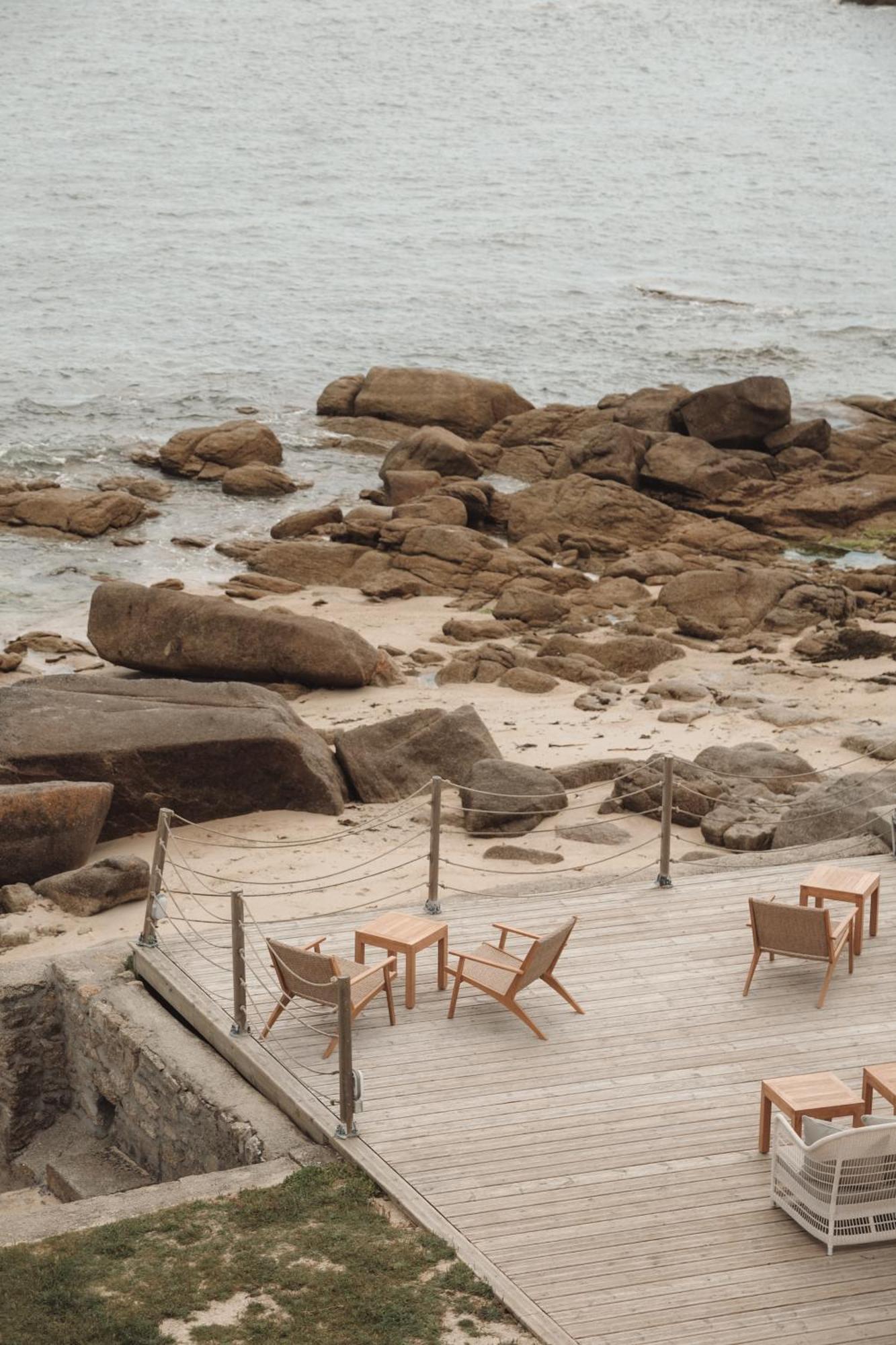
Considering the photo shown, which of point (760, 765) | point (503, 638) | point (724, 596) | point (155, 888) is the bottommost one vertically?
point (503, 638)

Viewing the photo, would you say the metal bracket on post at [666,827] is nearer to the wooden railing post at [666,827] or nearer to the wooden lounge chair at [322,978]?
the wooden railing post at [666,827]

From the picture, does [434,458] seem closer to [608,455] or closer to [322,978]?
[608,455]

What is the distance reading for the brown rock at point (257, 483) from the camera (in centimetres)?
3803

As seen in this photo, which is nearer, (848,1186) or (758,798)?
(848,1186)

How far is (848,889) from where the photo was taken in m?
12.3

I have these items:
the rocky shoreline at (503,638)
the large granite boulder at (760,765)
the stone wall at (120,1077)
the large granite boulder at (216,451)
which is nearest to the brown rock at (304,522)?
the rocky shoreline at (503,638)

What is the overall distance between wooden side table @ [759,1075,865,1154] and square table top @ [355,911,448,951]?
2.90 metres

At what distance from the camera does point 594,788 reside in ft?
60.8

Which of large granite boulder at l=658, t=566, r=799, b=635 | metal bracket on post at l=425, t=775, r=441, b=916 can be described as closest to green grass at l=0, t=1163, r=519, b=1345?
metal bracket on post at l=425, t=775, r=441, b=916

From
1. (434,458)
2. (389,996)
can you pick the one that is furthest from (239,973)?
(434,458)

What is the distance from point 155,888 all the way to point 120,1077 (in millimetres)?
1546

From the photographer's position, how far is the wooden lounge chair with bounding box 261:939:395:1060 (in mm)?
10625

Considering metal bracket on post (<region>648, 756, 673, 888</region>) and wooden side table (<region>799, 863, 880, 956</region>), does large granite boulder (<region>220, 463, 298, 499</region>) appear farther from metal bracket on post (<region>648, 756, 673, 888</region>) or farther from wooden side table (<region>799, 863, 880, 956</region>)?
wooden side table (<region>799, 863, 880, 956</region>)

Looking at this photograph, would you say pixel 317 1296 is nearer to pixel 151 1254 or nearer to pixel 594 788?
pixel 151 1254
